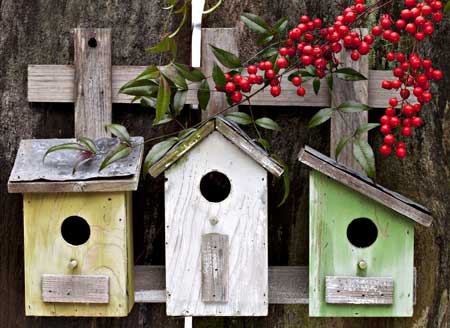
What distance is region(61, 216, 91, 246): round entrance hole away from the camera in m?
1.85

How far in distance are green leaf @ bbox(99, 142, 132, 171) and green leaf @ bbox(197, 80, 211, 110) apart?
0.20 m

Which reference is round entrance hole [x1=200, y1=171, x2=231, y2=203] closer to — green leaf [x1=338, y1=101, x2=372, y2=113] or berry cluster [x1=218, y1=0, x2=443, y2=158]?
berry cluster [x1=218, y1=0, x2=443, y2=158]

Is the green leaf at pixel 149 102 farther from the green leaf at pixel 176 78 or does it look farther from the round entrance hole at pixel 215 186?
the round entrance hole at pixel 215 186

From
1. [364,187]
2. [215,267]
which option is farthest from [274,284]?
[364,187]

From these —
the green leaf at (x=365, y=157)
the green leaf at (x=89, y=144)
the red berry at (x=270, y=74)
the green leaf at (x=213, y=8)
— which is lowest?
the green leaf at (x=365, y=157)

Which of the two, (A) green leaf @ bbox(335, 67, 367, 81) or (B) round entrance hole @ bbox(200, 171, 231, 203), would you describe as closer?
(A) green leaf @ bbox(335, 67, 367, 81)

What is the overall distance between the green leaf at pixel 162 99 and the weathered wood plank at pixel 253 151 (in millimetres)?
119

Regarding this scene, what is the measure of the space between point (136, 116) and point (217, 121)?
0.36m

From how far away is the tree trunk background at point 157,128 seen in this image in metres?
1.91

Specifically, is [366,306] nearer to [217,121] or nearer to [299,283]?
[299,283]

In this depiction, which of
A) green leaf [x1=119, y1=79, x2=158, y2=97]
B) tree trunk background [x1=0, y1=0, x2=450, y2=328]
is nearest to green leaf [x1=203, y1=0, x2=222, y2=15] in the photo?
tree trunk background [x1=0, y1=0, x2=450, y2=328]

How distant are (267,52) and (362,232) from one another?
0.50m

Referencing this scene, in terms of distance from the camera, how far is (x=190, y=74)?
1.69 m

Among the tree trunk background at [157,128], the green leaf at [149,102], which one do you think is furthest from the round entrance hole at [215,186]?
the green leaf at [149,102]
